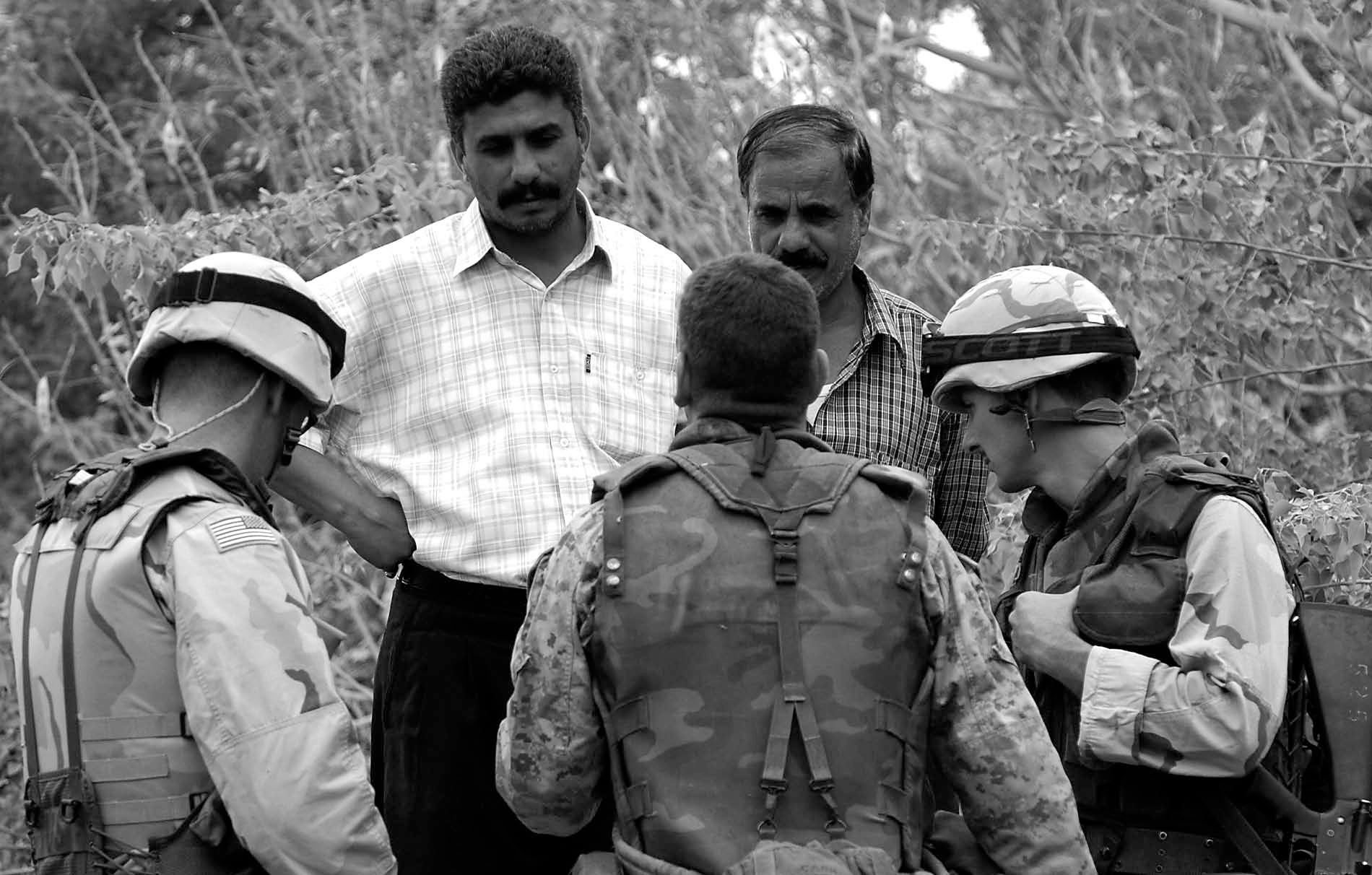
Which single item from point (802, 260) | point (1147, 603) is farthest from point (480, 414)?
point (1147, 603)

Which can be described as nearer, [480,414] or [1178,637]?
[1178,637]

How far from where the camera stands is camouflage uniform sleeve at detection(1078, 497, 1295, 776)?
2.97m

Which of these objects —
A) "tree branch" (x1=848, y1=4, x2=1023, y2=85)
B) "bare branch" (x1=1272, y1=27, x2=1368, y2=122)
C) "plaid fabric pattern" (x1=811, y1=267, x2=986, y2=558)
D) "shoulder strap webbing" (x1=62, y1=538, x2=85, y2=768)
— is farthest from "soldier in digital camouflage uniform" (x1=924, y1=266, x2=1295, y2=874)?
"tree branch" (x1=848, y1=4, x2=1023, y2=85)

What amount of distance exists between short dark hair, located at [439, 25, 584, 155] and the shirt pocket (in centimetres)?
56

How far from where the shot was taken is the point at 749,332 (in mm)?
2703

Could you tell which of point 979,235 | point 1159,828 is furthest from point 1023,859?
point 979,235

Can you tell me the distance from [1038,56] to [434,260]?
238 inches

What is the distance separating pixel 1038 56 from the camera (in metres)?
9.11

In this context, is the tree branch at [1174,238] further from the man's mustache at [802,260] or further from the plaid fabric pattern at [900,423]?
the man's mustache at [802,260]

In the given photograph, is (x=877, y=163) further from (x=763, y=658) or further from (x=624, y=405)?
(x=763, y=658)

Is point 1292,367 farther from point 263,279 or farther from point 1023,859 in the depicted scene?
point 263,279

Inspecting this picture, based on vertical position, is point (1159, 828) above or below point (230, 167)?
below

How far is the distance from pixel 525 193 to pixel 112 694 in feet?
4.98

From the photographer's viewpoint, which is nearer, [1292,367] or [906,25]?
[1292,367]
